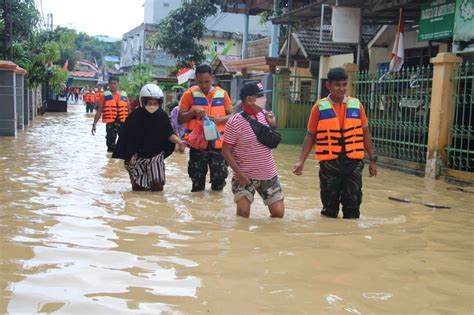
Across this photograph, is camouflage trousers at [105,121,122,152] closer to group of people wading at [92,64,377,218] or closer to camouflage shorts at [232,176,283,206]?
group of people wading at [92,64,377,218]

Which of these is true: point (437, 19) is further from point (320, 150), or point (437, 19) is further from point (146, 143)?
point (146, 143)

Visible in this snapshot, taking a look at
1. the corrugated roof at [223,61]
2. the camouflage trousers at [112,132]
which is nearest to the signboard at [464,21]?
the camouflage trousers at [112,132]

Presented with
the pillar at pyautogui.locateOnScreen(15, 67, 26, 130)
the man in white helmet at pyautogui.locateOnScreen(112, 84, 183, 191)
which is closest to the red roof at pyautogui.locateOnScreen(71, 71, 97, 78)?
the pillar at pyautogui.locateOnScreen(15, 67, 26, 130)

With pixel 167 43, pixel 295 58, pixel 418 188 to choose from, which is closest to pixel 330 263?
pixel 418 188

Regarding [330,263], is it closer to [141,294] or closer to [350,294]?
[350,294]

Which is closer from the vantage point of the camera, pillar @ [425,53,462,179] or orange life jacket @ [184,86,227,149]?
orange life jacket @ [184,86,227,149]

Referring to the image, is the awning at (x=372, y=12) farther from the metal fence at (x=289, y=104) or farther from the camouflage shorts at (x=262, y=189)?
the camouflage shorts at (x=262, y=189)

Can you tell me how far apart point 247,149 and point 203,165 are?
1.83 m

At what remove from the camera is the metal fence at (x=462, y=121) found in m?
9.02

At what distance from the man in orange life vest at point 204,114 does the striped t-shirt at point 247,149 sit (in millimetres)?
1373

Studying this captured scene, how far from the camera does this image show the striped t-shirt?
213 inches

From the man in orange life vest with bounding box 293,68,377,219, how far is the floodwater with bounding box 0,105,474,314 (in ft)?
1.15

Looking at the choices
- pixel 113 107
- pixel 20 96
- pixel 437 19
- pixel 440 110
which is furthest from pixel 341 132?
pixel 20 96

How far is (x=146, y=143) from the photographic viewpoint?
7082 millimetres
